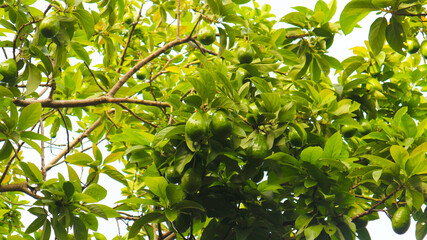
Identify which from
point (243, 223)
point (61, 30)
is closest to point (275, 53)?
point (243, 223)

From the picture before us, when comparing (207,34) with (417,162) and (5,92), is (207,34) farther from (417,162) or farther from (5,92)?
(417,162)

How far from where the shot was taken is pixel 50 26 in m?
1.90

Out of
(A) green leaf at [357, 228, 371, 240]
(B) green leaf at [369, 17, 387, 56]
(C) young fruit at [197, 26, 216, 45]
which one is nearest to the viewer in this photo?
(B) green leaf at [369, 17, 387, 56]

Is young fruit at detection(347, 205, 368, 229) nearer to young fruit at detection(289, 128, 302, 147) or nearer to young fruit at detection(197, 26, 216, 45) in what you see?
young fruit at detection(289, 128, 302, 147)

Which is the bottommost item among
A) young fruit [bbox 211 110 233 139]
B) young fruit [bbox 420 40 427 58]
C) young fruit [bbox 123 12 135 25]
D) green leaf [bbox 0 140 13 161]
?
green leaf [bbox 0 140 13 161]

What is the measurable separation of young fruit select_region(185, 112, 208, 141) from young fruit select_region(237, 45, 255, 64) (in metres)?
0.68

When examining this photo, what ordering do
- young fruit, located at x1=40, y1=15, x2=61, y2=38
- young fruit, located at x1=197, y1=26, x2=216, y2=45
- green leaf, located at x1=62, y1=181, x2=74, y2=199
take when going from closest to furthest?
green leaf, located at x1=62, y1=181, x2=74, y2=199
young fruit, located at x1=40, y1=15, x2=61, y2=38
young fruit, located at x1=197, y1=26, x2=216, y2=45

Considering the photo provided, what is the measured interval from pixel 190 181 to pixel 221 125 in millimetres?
258

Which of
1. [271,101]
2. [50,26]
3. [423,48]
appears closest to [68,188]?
[50,26]

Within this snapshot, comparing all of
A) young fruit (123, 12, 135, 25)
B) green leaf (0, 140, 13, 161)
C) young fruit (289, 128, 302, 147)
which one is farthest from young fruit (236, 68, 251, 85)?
young fruit (123, 12, 135, 25)

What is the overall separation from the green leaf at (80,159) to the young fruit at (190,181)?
634 millimetres

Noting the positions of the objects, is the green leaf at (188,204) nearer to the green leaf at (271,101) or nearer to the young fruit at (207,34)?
the green leaf at (271,101)

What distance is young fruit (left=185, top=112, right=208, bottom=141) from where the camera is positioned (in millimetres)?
1475

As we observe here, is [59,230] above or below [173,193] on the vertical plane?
below
